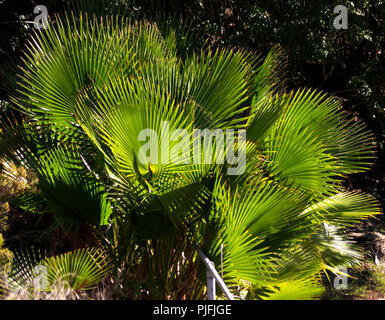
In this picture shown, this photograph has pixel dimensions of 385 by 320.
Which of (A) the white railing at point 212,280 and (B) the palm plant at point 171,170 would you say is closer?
(A) the white railing at point 212,280

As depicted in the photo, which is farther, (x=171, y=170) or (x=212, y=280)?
(x=171, y=170)

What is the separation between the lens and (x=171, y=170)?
335cm

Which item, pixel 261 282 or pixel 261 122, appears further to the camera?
pixel 261 122

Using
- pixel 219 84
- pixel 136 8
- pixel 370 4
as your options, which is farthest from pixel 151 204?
pixel 370 4

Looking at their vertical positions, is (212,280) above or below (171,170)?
below

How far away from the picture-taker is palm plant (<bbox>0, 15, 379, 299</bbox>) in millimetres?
3365

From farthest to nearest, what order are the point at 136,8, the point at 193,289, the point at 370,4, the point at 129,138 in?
the point at 370,4
the point at 136,8
the point at 193,289
the point at 129,138

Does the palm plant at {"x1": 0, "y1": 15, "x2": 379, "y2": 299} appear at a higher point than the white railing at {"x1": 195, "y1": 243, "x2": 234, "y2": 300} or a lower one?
higher

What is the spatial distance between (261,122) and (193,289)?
1.41m

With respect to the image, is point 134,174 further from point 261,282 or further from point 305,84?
point 305,84

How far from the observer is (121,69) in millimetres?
3941

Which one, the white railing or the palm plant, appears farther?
the palm plant

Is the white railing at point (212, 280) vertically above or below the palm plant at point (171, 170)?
below

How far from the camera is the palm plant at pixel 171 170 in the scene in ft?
11.0
